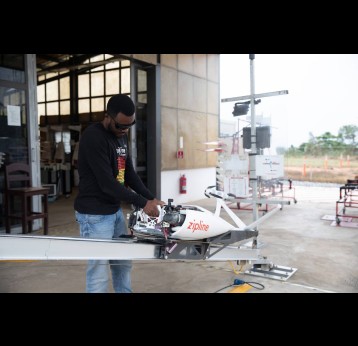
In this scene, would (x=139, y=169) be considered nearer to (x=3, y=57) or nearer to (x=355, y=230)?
(x=3, y=57)

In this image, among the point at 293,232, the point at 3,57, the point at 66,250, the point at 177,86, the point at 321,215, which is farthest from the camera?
the point at 177,86

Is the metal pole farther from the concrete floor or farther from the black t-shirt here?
the black t-shirt

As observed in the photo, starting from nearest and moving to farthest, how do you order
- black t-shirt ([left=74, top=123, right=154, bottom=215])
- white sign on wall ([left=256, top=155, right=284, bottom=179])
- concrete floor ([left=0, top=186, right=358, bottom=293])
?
1. black t-shirt ([left=74, top=123, right=154, bottom=215])
2. concrete floor ([left=0, top=186, right=358, bottom=293])
3. white sign on wall ([left=256, top=155, right=284, bottom=179])

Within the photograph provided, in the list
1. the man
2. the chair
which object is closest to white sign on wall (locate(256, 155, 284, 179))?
the man

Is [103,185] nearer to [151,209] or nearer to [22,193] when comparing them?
[151,209]

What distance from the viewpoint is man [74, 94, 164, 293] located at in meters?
2.37

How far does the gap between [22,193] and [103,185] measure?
3383 mm

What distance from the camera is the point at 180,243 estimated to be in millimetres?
2607

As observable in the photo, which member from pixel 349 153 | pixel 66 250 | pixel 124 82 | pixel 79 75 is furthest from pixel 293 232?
pixel 349 153

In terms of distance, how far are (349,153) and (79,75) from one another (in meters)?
13.7

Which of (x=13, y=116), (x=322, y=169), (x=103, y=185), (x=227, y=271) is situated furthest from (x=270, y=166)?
(x=322, y=169)

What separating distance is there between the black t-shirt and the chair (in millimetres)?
3140

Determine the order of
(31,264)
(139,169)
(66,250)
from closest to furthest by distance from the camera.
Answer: (66,250), (31,264), (139,169)

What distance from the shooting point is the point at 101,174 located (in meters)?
2.35
